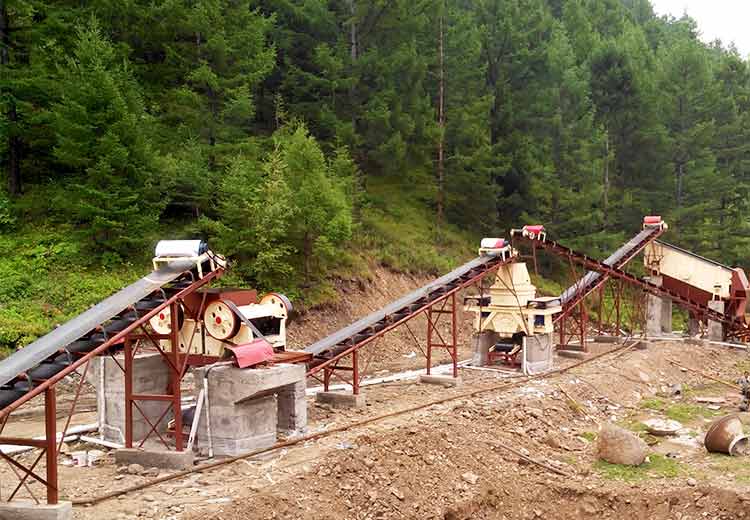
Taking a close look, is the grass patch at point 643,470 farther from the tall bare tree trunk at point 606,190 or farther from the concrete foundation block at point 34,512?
the tall bare tree trunk at point 606,190

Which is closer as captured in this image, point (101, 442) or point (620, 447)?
point (101, 442)

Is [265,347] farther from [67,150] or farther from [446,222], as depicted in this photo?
[446,222]

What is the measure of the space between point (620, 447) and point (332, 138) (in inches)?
952

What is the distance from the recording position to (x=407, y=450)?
53.6ft

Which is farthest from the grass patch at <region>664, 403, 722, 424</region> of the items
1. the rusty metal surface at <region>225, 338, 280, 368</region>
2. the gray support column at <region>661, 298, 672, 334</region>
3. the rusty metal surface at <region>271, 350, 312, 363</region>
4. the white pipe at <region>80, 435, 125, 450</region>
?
the white pipe at <region>80, 435, 125, 450</region>

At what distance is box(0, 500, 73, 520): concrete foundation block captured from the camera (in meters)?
11.2

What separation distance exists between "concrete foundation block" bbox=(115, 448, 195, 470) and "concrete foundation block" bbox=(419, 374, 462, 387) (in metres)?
10.5

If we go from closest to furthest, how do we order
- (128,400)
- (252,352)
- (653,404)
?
(128,400) → (252,352) → (653,404)

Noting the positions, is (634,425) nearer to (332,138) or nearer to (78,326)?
(78,326)

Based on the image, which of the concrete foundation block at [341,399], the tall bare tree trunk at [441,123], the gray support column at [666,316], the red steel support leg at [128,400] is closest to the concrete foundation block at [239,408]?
the red steel support leg at [128,400]

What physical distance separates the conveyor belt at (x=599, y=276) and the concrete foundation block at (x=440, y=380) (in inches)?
300

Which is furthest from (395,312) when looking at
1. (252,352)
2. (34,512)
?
(34,512)

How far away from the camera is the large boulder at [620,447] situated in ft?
58.7

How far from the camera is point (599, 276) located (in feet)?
105
